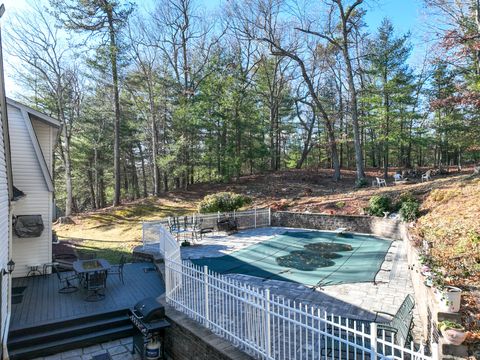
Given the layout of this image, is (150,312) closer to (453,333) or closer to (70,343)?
(70,343)

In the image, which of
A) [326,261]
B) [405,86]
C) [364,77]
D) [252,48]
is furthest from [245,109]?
[326,261]

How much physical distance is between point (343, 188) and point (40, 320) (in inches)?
798

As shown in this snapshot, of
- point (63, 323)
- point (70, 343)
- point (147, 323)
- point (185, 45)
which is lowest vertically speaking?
point (70, 343)

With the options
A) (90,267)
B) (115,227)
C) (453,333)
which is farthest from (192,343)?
(115,227)

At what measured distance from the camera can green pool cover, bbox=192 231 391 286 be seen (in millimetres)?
8953

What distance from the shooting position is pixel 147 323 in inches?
241

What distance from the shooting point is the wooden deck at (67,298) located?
23.2ft

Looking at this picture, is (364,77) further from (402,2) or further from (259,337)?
(259,337)

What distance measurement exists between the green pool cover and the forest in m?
9.42

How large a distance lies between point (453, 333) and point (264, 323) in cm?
228

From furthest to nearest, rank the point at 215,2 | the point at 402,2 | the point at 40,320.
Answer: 1. the point at 215,2
2. the point at 402,2
3. the point at 40,320

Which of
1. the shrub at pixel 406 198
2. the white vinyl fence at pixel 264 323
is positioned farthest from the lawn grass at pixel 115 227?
the shrub at pixel 406 198

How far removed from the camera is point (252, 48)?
3088 cm

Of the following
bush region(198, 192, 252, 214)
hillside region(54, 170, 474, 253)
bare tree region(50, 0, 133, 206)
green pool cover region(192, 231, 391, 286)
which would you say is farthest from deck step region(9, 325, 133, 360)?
bare tree region(50, 0, 133, 206)
